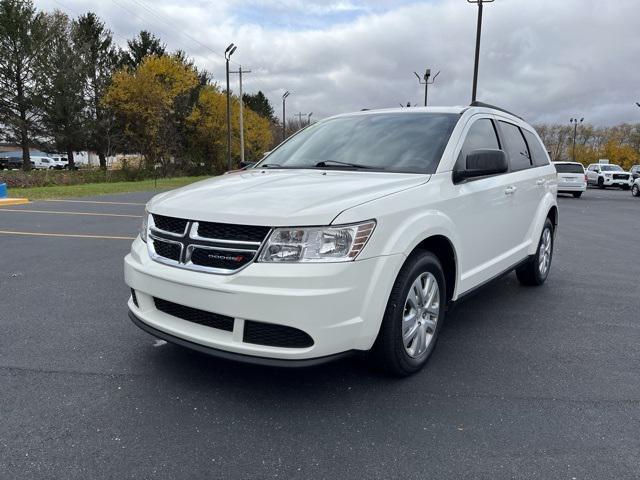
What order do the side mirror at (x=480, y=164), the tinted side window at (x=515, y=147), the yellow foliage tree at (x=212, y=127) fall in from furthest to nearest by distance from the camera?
the yellow foliage tree at (x=212, y=127), the tinted side window at (x=515, y=147), the side mirror at (x=480, y=164)

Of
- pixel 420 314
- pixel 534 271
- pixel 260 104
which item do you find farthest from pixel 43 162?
pixel 420 314

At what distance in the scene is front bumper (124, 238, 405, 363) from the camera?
2.67m

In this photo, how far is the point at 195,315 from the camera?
3010 millimetres

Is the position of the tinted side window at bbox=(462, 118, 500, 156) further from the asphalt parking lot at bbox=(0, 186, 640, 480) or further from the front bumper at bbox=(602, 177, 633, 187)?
the front bumper at bbox=(602, 177, 633, 187)

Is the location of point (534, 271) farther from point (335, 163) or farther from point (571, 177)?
point (571, 177)

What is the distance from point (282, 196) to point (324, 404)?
49.4 inches

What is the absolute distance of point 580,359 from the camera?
12.3 feet

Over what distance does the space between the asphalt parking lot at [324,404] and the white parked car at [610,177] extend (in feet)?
109

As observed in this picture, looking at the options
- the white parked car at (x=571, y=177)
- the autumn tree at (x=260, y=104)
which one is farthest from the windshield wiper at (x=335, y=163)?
the autumn tree at (x=260, y=104)

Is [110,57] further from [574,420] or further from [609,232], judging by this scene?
[574,420]

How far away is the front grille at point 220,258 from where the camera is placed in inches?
110

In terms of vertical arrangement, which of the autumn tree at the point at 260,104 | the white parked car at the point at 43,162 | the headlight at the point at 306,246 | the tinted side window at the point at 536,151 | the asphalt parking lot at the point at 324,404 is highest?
the autumn tree at the point at 260,104

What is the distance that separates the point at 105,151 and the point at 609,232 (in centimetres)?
4253

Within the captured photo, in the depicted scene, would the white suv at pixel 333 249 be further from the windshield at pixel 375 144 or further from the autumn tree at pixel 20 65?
the autumn tree at pixel 20 65
